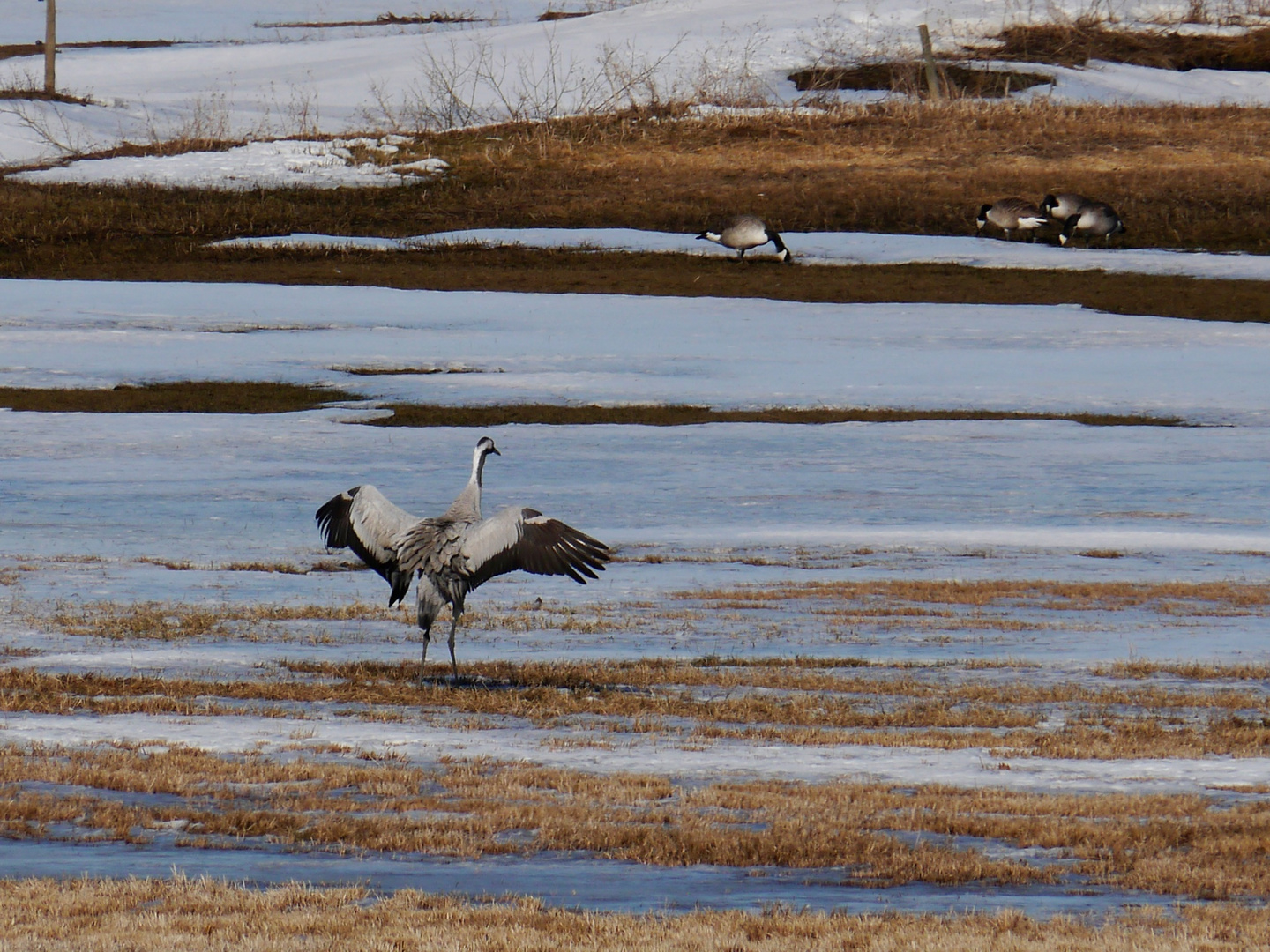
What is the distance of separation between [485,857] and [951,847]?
189 centimetres

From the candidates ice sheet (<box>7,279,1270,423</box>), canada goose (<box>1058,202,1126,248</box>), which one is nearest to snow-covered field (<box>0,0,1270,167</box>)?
canada goose (<box>1058,202,1126,248</box>)

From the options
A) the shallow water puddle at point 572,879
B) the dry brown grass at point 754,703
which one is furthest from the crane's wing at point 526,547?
the shallow water puddle at point 572,879

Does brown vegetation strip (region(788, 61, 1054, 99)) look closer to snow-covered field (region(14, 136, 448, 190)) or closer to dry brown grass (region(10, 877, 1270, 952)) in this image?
snow-covered field (region(14, 136, 448, 190))

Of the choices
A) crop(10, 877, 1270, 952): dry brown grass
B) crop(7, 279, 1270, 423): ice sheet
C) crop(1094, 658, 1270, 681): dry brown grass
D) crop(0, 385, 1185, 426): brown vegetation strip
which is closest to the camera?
crop(10, 877, 1270, 952): dry brown grass

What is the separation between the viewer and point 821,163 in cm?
4256

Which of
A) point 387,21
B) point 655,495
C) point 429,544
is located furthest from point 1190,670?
point 387,21

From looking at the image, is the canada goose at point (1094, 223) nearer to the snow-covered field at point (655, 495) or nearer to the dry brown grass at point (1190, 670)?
the snow-covered field at point (655, 495)

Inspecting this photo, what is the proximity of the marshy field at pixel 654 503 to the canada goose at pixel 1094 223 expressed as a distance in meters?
0.51

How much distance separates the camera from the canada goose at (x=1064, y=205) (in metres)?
37.0

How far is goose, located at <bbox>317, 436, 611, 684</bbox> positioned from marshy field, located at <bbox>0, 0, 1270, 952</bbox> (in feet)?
2.15

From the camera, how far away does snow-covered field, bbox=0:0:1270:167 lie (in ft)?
161

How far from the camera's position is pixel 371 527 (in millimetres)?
11266

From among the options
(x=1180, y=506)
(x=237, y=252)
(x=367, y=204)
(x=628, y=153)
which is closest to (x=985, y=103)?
(x=628, y=153)

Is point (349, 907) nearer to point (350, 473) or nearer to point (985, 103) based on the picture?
point (350, 473)
